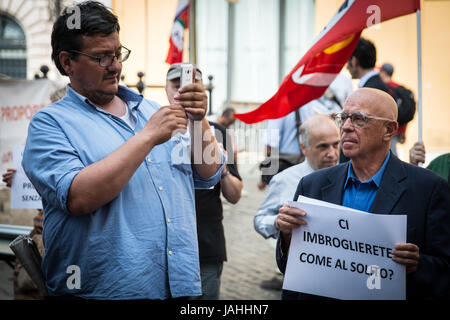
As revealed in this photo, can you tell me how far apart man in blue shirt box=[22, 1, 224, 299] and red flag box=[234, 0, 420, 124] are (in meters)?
1.62

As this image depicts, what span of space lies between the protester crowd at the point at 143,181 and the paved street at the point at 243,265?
10.1 feet

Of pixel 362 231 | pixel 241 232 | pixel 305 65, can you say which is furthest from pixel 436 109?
pixel 362 231

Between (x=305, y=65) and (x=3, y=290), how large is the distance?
154 inches

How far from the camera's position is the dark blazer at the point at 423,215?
2.19 meters

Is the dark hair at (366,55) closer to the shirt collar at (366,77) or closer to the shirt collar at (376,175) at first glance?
the shirt collar at (366,77)

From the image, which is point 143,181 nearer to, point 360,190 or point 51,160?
point 51,160

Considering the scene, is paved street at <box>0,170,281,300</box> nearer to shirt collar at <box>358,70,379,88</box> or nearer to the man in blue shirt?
shirt collar at <box>358,70,379,88</box>

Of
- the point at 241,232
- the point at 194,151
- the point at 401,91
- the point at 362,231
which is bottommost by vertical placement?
the point at 241,232

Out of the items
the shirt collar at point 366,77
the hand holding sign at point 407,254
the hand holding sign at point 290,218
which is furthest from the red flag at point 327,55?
the hand holding sign at point 407,254

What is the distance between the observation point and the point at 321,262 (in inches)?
88.1

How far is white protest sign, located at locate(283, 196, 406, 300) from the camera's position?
84.0 inches

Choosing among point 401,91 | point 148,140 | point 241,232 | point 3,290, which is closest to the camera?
point 148,140

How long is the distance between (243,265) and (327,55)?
3.49 m
